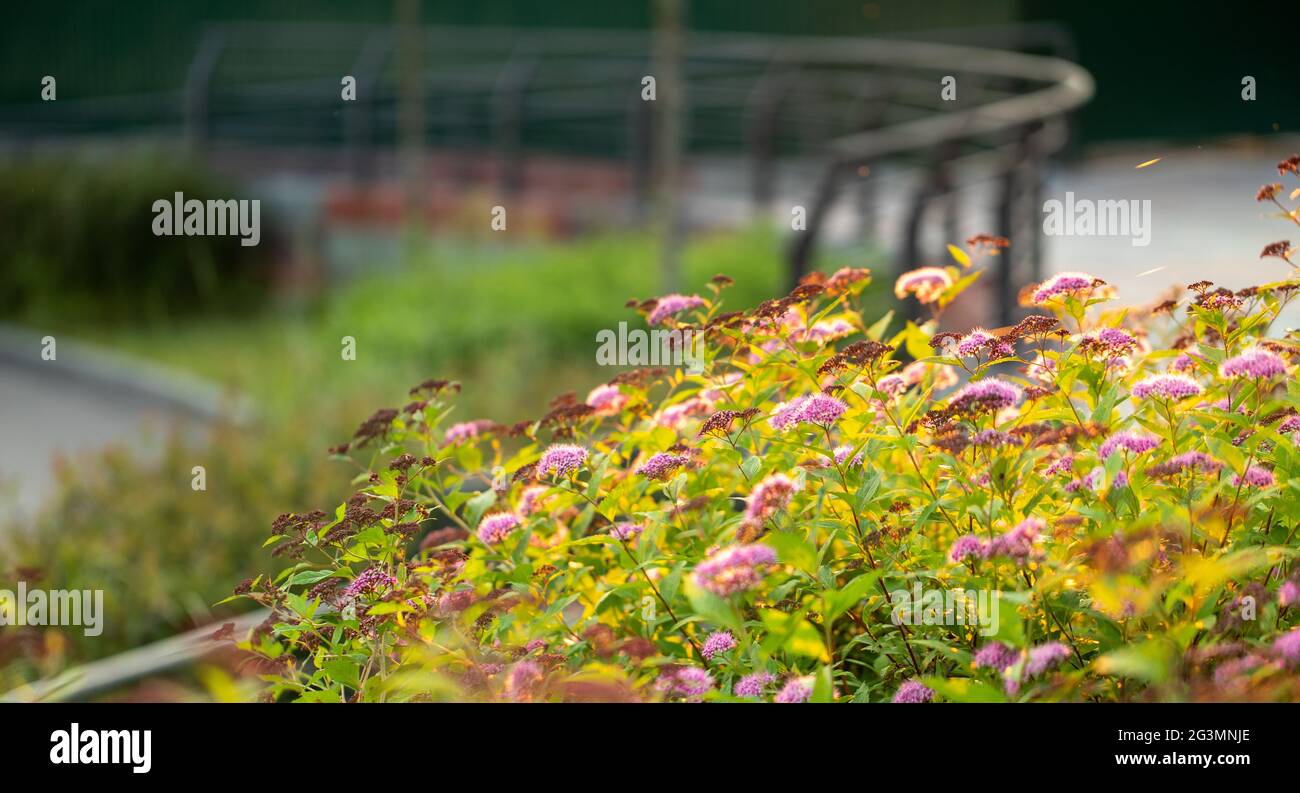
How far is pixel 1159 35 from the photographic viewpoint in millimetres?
14391

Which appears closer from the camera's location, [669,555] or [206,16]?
[669,555]

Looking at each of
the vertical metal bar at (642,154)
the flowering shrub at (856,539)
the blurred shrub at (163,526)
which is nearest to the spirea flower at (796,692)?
the flowering shrub at (856,539)

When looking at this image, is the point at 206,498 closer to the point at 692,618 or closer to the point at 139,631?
the point at 139,631

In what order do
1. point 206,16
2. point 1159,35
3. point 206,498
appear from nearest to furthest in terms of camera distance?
1. point 206,498
2. point 1159,35
3. point 206,16

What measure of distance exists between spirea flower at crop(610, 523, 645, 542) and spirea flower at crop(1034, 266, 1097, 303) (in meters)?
0.70

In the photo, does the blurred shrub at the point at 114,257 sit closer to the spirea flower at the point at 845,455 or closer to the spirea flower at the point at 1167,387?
the spirea flower at the point at 845,455

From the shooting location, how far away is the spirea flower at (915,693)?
5.14 ft

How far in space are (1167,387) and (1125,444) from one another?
0.10 metres

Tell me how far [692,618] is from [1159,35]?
47.7 feet

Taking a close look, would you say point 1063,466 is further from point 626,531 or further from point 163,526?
point 163,526

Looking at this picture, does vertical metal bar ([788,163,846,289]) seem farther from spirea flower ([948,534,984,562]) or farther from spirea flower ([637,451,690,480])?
spirea flower ([948,534,984,562])

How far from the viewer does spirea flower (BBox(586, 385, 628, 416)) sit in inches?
86.7

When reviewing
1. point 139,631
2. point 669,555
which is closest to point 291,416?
point 139,631

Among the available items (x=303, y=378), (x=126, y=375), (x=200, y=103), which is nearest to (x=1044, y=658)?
(x=303, y=378)
